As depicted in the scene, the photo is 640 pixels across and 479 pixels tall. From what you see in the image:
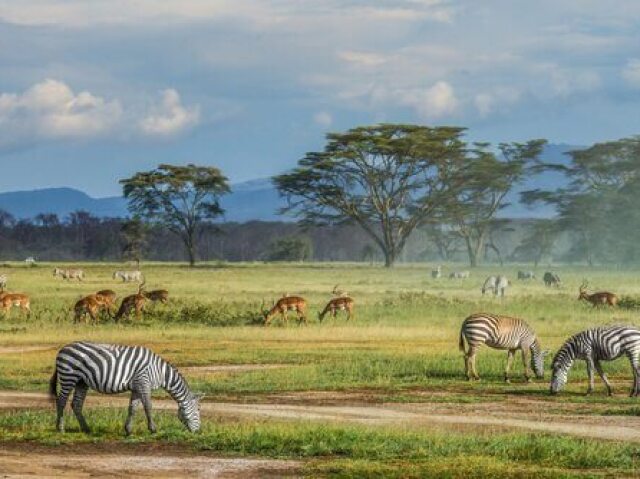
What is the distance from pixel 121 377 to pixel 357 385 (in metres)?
7.29

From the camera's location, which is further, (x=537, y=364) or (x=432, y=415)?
(x=537, y=364)

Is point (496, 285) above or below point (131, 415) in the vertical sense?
above

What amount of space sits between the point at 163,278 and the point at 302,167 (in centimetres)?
2164

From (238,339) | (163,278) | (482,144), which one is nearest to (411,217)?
(482,144)

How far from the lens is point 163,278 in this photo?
224 feet

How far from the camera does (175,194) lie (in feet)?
318

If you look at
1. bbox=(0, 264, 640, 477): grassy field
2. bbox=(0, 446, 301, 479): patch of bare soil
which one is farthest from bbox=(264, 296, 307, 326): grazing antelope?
bbox=(0, 446, 301, 479): patch of bare soil

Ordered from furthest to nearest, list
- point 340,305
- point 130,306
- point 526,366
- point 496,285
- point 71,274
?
point 71,274
point 496,285
point 340,305
point 130,306
point 526,366

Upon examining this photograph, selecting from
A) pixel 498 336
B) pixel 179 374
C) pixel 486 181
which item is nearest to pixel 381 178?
pixel 486 181

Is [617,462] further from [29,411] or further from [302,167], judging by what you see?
[302,167]

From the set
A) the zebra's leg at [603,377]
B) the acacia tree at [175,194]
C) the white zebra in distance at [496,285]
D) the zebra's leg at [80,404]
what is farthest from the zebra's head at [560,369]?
the acacia tree at [175,194]

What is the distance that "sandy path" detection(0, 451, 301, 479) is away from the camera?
551 inches

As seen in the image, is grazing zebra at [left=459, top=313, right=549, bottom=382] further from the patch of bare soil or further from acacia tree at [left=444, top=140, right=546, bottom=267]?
acacia tree at [left=444, top=140, right=546, bottom=267]

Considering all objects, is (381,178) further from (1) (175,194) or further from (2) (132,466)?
(2) (132,466)
